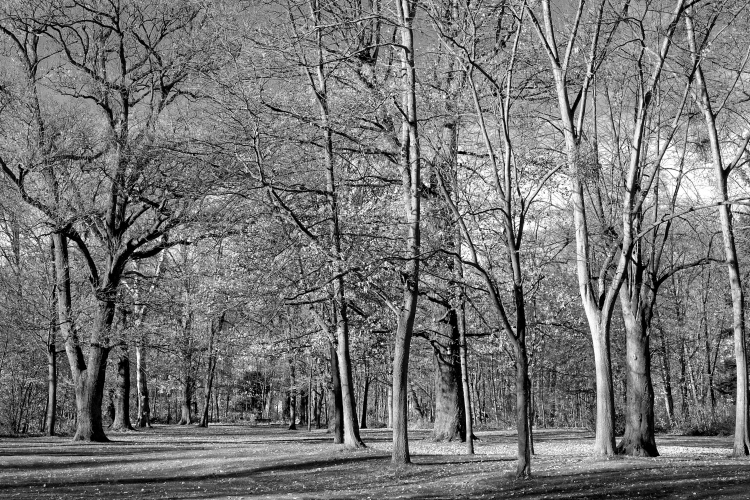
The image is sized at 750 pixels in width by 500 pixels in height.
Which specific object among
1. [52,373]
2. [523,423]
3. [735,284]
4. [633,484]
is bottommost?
[633,484]

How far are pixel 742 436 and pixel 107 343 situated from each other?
17055 millimetres

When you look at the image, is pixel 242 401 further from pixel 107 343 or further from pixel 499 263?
pixel 499 263

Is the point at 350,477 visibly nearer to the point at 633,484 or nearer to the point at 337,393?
the point at 633,484

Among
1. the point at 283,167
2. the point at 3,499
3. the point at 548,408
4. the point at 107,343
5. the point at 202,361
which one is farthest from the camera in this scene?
the point at 548,408

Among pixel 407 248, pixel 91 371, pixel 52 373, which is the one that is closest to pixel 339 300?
pixel 407 248

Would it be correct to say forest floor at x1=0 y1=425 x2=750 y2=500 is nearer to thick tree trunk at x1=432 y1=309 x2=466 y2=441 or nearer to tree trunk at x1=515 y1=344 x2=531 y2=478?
tree trunk at x1=515 y1=344 x2=531 y2=478

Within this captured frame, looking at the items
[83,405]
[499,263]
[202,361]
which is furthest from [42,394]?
Answer: [499,263]

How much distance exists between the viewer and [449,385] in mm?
18719

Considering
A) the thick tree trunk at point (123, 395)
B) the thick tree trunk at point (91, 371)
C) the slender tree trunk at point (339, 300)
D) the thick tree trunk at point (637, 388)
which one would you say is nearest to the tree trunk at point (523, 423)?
the slender tree trunk at point (339, 300)

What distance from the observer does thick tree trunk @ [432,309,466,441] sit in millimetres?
18484

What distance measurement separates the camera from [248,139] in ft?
47.5

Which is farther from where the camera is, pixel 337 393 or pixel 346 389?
A: pixel 337 393

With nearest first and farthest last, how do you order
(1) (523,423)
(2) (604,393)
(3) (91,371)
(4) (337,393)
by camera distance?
(1) (523,423), (2) (604,393), (4) (337,393), (3) (91,371)

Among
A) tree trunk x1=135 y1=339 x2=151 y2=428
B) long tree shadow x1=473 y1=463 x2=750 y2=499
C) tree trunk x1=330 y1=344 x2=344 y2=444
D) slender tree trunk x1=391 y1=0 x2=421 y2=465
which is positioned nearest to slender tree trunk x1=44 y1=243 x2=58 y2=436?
tree trunk x1=135 y1=339 x2=151 y2=428
